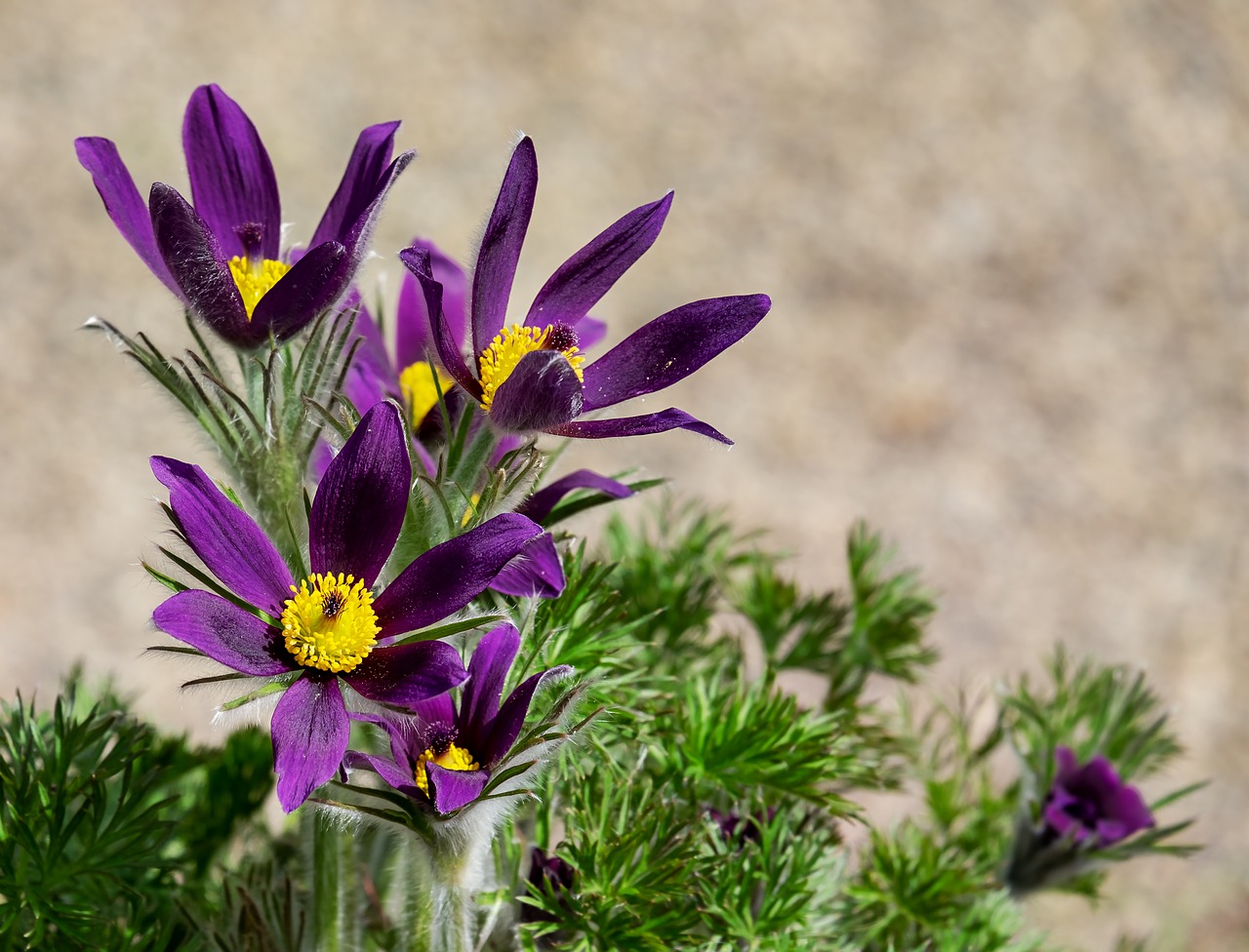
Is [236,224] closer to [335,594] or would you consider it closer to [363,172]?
[363,172]

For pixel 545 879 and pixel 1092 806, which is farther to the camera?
pixel 1092 806

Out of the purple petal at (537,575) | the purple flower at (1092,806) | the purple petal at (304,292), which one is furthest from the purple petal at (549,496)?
the purple flower at (1092,806)

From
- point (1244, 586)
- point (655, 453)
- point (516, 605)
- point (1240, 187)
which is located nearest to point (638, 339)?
→ point (516, 605)

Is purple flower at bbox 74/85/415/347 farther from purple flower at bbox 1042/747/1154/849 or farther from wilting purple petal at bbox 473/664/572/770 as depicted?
purple flower at bbox 1042/747/1154/849

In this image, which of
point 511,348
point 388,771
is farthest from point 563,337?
point 388,771

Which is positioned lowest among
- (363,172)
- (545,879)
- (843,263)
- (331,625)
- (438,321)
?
(545,879)

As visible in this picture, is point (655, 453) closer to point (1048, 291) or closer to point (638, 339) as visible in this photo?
point (1048, 291)

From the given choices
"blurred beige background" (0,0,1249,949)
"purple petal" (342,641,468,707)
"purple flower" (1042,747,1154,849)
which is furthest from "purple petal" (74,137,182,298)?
"blurred beige background" (0,0,1249,949)
